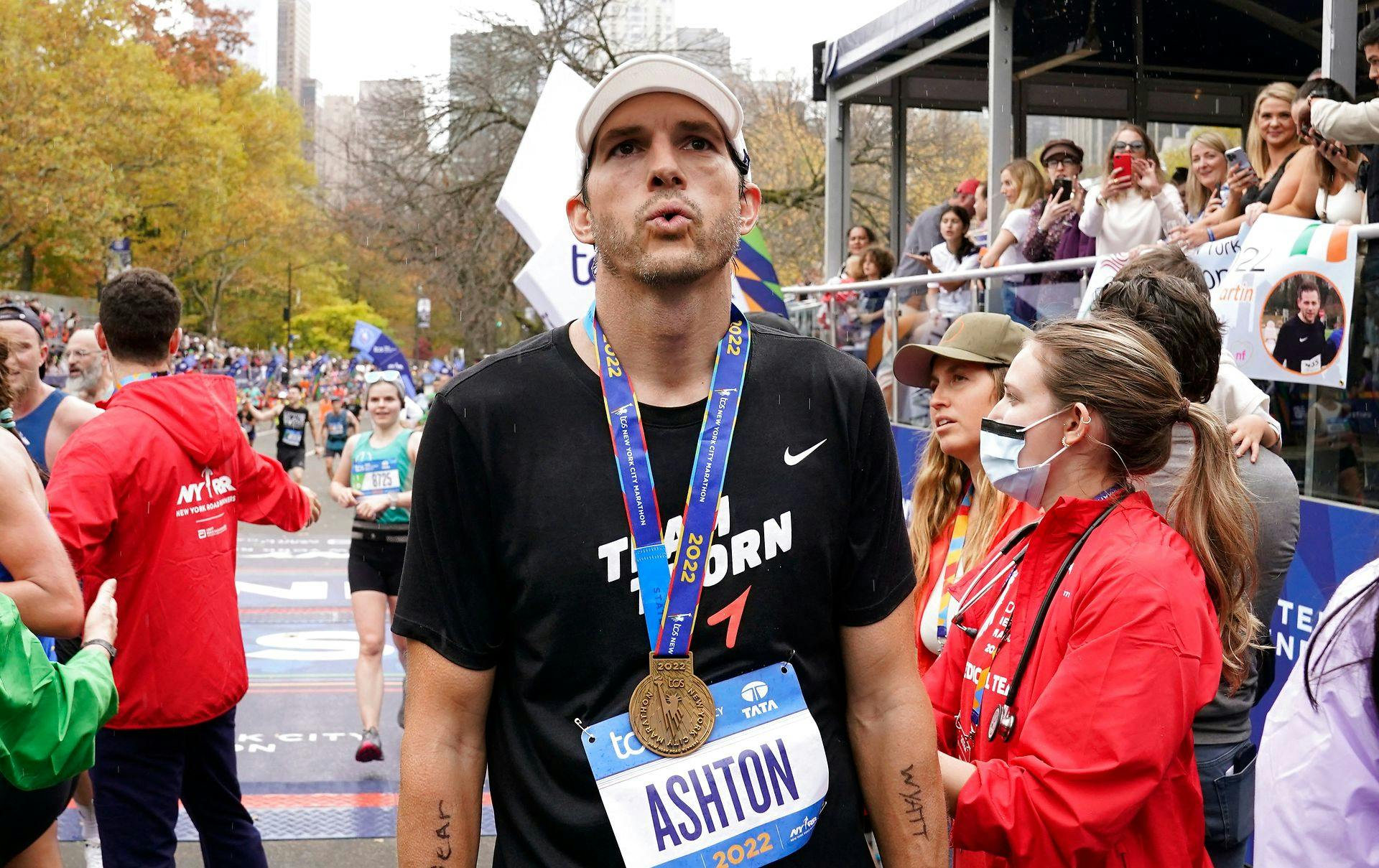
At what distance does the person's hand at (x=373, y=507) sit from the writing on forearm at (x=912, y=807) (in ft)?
17.9

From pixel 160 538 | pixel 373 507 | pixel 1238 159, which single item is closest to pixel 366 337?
pixel 373 507

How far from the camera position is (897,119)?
508 inches

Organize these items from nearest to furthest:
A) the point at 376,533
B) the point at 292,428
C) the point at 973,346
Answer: the point at 973,346
the point at 376,533
the point at 292,428

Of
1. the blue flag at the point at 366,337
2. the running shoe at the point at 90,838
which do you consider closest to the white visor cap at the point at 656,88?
the running shoe at the point at 90,838

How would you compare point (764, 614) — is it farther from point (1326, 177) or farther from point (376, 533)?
point (376, 533)

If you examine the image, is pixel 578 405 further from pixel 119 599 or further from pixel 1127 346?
pixel 119 599

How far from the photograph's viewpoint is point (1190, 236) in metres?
6.17

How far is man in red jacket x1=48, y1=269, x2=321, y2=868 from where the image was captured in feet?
13.9

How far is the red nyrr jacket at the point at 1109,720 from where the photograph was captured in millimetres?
2326

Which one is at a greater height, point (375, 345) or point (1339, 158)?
point (1339, 158)

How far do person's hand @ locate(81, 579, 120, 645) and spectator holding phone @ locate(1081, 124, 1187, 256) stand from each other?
5.53m

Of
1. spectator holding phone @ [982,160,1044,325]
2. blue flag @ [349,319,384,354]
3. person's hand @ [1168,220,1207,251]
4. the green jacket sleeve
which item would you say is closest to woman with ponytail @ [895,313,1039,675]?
the green jacket sleeve

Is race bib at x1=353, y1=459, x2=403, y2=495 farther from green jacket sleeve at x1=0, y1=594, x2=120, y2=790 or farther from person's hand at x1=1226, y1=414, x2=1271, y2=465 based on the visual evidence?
person's hand at x1=1226, y1=414, x2=1271, y2=465

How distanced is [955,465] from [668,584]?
1977 mm
